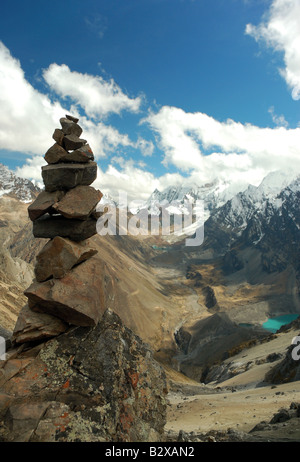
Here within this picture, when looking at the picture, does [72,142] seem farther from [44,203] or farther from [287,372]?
[287,372]

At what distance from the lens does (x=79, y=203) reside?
1387cm

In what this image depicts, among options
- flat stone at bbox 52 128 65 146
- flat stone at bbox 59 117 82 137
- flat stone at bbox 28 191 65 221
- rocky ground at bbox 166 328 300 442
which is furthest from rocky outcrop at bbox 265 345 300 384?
flat stone at bbox 52 128 65 146

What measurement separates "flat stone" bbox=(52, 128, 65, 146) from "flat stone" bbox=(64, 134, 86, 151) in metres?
0.30

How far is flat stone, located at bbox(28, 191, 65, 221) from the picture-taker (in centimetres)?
1376

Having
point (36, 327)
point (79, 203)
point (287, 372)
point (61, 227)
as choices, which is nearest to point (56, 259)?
point (61, 227)

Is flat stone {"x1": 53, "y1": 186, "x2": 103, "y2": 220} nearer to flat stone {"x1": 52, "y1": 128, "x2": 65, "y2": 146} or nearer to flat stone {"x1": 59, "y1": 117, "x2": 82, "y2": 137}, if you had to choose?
flat stone {"x1": 52, "y1": 128, "x2": 65, "y2": 146}

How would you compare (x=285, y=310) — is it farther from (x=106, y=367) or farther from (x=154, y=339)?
(x=106, y=367)

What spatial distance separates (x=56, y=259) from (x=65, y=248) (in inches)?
25.2

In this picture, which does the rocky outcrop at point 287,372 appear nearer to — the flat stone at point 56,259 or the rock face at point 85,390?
the rock face at point 85,390

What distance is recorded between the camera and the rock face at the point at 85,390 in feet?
30.3

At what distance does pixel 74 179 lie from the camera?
14.3 m
